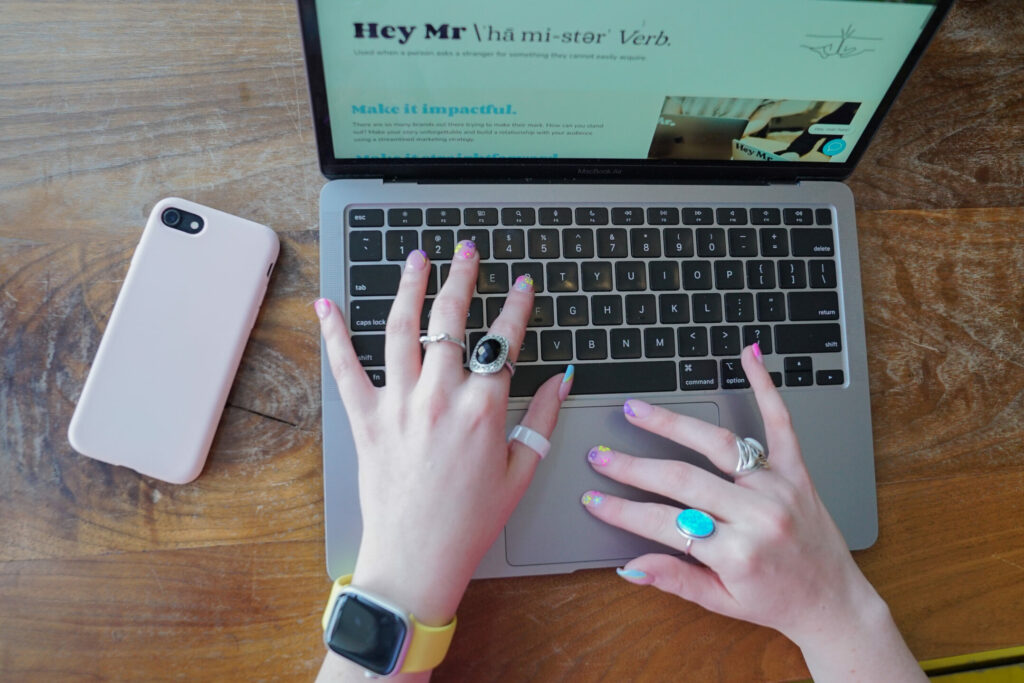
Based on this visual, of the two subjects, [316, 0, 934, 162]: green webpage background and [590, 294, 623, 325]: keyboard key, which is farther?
[590, 294, 623, 325]: keyboard key

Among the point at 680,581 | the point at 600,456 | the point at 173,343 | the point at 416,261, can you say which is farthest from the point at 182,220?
the point at 680,581

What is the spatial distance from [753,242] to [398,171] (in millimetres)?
341

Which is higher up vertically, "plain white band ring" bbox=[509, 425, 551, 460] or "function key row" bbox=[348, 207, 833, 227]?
"function key row" bbox=[348, 207, 833, 227]

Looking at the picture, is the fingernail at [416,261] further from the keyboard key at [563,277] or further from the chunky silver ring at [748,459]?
the chunky silver ring at [748,459]

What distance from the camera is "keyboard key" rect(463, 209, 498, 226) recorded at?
0.61 meters

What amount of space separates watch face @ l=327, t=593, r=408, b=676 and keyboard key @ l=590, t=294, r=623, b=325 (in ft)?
0.99

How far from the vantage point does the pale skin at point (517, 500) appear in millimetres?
508

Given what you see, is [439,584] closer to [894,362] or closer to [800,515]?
[800,515]

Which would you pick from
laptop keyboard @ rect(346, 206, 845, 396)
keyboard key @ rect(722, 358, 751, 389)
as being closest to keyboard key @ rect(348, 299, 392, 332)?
laptop keyboard @ rect(346, 206, 845, 396)

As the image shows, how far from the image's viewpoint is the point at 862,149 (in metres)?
0.62

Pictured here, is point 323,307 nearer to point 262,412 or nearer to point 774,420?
point 262,412

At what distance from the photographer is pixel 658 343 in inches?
24.3

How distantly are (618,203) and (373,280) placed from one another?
0.24 meters

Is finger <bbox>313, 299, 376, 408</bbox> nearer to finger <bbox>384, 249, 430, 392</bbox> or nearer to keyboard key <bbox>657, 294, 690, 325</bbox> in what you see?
finger <bbox>384, 249, 430, 392</bbox>
